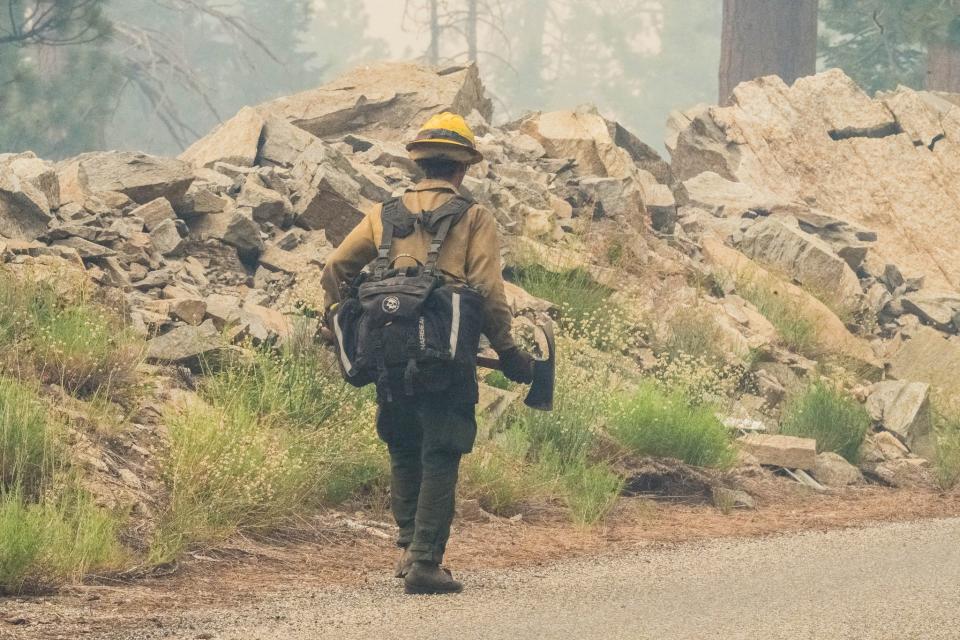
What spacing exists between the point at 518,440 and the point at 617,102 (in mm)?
64148

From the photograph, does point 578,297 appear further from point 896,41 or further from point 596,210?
point 896,41

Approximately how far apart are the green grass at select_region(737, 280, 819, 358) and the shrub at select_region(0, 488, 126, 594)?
881 cm

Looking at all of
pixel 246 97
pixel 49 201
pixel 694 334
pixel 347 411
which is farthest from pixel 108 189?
pixel 246 97

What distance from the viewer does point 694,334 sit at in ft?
42.7

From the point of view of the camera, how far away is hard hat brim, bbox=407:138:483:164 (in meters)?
6.47

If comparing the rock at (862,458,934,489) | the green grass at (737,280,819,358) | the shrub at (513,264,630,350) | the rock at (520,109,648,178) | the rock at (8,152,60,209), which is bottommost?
the rock at (862,458,934,489)

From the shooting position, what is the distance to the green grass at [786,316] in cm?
1418

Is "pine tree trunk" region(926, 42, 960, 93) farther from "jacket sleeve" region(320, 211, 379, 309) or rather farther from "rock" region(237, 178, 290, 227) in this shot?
"jacket sleeve" region(320, 211, 379, 309)

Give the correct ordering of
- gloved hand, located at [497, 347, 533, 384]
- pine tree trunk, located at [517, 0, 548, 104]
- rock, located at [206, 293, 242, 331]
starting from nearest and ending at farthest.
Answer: gloved hand, located at [497, 347, 533, 384] → rock, located at [206, 293, 242, 331] → pine tree trunk, located at [517, 0, 548, 104]

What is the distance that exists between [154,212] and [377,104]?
5900mm

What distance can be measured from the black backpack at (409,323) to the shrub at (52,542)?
4.36ft

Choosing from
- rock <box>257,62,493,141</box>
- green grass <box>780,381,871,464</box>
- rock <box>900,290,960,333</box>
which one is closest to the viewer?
green grass <box>780,381,871,464</box>

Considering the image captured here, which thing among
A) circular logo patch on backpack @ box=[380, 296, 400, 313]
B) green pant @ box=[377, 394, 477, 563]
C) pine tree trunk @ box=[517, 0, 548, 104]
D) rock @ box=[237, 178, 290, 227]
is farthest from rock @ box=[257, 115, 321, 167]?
pine tree trunk @ box=[517, 0, 548, 104]

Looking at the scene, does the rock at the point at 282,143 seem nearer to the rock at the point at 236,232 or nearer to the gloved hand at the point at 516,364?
the rock at the point at 236,232
